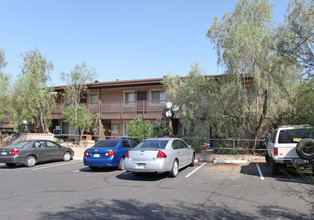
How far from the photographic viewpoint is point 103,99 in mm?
25109

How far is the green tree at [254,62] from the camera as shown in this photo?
11812 mm

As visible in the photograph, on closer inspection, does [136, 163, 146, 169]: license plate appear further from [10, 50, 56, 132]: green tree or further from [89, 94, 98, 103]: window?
[89, 94, 98, 103]: window

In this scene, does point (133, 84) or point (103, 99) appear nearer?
point (133, 84)

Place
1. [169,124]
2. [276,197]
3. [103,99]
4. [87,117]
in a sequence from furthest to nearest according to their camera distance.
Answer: [103,99] < [87,117] < [169,124] < [276,197]

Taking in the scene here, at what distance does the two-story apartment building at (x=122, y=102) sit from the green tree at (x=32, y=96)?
3.05 meters

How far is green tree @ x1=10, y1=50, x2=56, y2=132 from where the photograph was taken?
63.7ft

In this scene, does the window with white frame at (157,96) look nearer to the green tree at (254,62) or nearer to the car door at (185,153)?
the green tree at (254,62)

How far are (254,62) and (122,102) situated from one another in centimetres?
1268

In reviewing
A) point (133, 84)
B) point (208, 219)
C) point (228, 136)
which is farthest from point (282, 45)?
point (133, 84)

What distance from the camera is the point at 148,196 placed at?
694 cm

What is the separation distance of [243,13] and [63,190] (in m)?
11.5

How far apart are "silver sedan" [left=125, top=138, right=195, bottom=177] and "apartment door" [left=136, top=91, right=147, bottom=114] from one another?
37.2ft

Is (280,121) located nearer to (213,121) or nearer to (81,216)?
(213,121)

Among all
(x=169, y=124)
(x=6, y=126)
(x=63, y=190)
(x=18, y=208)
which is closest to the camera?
(x=18, y=208)
